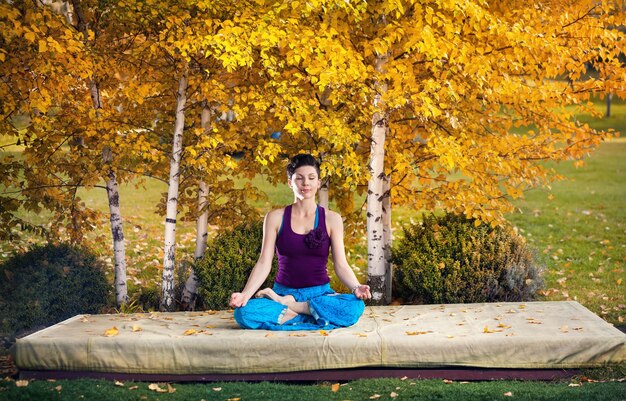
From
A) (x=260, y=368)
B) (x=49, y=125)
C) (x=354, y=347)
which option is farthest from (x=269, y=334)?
(x=49, y=125)

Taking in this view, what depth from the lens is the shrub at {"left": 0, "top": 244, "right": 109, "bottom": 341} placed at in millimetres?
7215

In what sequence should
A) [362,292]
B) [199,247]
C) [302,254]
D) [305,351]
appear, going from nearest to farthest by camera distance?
[305,351] < [362,292] < [302,254] < [199,247]

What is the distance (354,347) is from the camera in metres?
5.52

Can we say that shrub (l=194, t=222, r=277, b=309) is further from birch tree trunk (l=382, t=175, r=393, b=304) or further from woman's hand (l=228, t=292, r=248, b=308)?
woman's hand (l=228, t=292, r=248, b=308)

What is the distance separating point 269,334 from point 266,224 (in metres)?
0.95

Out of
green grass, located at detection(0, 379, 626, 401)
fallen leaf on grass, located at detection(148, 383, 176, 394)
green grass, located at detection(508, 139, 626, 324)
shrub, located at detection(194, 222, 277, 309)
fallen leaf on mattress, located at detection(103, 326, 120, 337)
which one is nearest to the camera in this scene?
green grass, located at detection(0, 379, 626, 401)

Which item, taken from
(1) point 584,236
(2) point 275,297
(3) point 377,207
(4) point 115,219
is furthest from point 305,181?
(1) point 584,236

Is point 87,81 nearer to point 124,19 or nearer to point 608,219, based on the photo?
point 124,19

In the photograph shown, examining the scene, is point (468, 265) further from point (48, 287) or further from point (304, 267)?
point (48, 287)

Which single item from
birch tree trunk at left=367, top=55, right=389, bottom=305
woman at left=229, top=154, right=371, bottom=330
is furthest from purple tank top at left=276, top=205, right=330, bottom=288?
birch tree trunk at left=367, top=55, right=389, bottom=305

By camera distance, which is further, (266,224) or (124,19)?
(124,19)

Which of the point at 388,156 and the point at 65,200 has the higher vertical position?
the point at 388,156

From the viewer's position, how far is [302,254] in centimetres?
620

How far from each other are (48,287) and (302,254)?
2.60 metres
